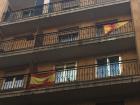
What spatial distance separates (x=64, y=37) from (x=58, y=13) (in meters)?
1.71

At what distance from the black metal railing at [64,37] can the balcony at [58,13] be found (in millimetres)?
889

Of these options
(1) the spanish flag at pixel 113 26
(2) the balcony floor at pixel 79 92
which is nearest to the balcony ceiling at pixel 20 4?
(1) the spanish flag at pixel 113 26

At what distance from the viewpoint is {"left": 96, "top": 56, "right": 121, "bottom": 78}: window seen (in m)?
19.2

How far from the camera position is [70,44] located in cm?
2069

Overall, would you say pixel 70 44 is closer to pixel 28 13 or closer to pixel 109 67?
pixel 109 67

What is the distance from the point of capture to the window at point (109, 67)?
63.2 feet

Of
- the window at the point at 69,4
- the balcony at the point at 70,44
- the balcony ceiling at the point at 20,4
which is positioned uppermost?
the balcony ceiling at the point at 20,4

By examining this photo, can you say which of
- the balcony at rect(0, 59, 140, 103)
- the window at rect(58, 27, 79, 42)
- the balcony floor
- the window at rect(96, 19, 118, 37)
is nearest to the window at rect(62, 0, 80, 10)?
the window at rect(58, 27, 79, 42)

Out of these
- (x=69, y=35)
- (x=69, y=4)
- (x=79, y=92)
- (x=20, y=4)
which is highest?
(x=20, y=4)

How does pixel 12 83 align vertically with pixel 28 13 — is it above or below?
below

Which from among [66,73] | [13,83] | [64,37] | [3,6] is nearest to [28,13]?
[3,6]

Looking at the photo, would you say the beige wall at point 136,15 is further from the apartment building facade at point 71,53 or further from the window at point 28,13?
the window at point 28,13

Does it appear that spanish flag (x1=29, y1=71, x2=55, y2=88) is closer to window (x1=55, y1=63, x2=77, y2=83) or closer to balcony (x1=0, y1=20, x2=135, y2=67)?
window (x1=55, y1=63, x2=77, y2=83)

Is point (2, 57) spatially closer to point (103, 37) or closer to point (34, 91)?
point (34, 91)
